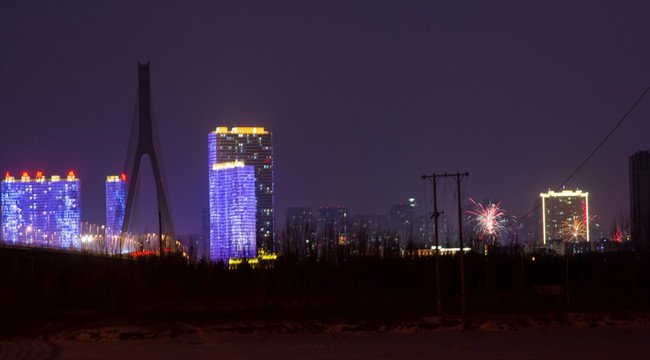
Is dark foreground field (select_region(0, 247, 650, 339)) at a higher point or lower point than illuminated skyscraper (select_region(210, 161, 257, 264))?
lower

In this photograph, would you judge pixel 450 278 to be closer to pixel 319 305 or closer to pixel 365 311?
pixel 319 305

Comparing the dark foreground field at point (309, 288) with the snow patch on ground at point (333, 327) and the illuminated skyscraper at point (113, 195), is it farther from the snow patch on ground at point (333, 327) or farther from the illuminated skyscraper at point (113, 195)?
the illuminated skyscraper at point (113, 195)

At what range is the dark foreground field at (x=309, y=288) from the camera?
34.7 meters

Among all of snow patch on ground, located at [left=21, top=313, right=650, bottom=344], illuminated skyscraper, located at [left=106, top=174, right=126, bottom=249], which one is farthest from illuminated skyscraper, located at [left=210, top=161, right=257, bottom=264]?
snow patch on ground, located at [left=21, top=313, right=650, bottom=344]

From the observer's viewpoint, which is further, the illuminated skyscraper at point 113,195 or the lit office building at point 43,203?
the illuminated skyscraper at point 113,195

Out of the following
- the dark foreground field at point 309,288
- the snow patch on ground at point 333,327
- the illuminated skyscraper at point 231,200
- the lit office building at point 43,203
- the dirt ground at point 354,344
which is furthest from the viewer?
the illuminated skyscraper at point 231,200

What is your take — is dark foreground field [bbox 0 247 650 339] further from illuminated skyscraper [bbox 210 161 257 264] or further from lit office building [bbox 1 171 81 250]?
illuminated skyscraper [bbox 210 161 257 264]

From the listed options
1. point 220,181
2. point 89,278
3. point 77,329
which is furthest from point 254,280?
point 220,181

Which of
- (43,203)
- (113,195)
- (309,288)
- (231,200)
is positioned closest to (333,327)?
(309,288)

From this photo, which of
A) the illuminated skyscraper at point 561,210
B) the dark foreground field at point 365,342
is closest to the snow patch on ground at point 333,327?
the dark foreground field at point 365,342

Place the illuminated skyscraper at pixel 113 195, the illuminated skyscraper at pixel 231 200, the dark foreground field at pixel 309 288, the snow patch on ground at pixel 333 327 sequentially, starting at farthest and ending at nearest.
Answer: the illuminated skyscraper at pixel 231 200 → the illuminated skyscraper at pixel 113 195 → the dark foreground field at pixel 309 288 → the snow patch on ground at pixel 333 327

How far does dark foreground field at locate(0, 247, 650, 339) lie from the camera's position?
3466cm

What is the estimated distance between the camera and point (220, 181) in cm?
17950

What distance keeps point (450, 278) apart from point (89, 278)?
1798cm
